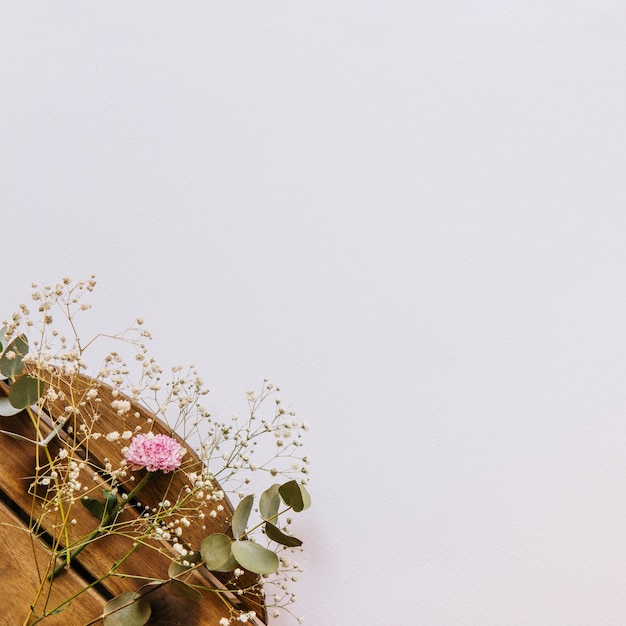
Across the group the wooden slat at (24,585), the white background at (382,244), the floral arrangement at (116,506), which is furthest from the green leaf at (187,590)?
the white background at (382,244)

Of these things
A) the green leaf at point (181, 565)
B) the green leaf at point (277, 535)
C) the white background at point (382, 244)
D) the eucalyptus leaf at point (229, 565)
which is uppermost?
the white background at point (382, 244)

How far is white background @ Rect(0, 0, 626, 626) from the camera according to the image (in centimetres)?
118

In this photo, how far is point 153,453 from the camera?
98 centimetres

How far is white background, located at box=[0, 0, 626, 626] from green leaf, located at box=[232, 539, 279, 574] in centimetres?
23

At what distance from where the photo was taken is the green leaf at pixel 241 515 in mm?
964

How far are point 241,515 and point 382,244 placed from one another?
551 mm

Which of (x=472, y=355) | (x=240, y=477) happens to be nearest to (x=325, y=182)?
(x=472, y=355)

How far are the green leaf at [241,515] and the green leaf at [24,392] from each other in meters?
0.31

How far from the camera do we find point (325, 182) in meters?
1.27

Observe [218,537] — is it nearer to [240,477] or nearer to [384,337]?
[240,477]

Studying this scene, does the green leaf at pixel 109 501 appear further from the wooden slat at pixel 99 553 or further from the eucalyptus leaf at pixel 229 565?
the eucalyptus leaf at pixel 229 565

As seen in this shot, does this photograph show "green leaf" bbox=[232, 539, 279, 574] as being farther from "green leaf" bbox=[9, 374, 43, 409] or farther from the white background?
"green leaf" bbox=[9, 374, 43, 409]

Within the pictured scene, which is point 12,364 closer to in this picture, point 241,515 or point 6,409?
point 6,409

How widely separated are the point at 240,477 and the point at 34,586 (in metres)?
0.37
